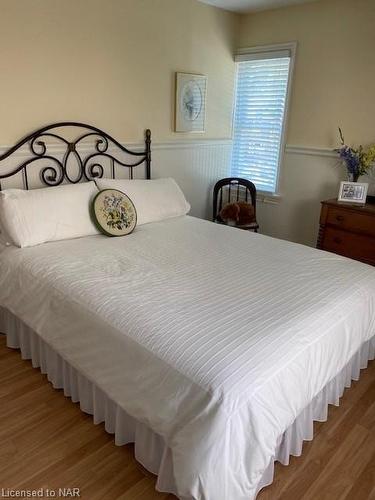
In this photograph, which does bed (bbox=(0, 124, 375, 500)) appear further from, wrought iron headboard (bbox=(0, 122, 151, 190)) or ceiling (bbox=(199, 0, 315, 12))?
ceiling (bbox=(199, 0, 315, 12))

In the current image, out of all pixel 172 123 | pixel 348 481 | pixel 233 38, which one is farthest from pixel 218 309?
pixel 233 38

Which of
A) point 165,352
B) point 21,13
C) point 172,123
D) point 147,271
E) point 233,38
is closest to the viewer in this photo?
point 165,352

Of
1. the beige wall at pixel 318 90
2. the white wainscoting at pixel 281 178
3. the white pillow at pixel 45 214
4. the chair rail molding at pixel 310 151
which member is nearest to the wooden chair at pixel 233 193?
the white wainscoting at pixel 281 178

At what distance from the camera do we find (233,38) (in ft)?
12.0

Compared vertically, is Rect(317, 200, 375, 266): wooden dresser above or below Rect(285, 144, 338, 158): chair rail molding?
below

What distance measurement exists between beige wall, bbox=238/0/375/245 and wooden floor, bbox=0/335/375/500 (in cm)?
196

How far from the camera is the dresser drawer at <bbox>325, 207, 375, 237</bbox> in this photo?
2.84 meters

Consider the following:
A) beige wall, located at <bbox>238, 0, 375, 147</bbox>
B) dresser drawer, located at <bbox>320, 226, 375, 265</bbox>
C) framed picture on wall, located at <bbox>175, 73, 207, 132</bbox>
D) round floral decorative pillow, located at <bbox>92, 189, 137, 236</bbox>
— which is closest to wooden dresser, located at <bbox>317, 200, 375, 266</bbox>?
dresser drawer, located at <bbox>320, 226, 375, 265</bbox>

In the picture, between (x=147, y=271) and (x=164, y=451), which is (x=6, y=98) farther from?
(x=164, y=451)

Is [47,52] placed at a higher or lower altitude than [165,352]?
higher

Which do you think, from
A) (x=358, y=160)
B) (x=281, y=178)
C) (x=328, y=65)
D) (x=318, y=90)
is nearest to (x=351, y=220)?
(x=358, y=160)

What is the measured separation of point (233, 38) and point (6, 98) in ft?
7.60

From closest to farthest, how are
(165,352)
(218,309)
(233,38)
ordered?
1. (165,352)
2. (218,309)
3. (233,38)

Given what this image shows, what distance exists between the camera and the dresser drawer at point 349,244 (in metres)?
2.89
